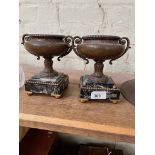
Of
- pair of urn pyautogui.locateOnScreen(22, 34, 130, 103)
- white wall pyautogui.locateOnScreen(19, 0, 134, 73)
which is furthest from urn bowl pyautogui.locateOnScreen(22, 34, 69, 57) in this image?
white wall pyautogui.locateOnScreen(19, 0, 134, 73)

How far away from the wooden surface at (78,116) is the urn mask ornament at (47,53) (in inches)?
0.8

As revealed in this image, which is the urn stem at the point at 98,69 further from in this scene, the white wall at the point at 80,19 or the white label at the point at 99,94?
the white wall at the point at 80,19

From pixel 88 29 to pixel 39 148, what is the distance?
484 millimetres

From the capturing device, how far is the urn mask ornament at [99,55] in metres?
0.52

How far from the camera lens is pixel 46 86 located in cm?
58

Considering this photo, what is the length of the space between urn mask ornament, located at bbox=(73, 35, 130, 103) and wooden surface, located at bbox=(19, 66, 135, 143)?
0.08 ft

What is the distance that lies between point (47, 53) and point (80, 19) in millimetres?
357

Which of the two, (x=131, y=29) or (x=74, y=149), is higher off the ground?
(x=131, y=29)

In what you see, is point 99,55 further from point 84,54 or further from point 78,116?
point 78,116
